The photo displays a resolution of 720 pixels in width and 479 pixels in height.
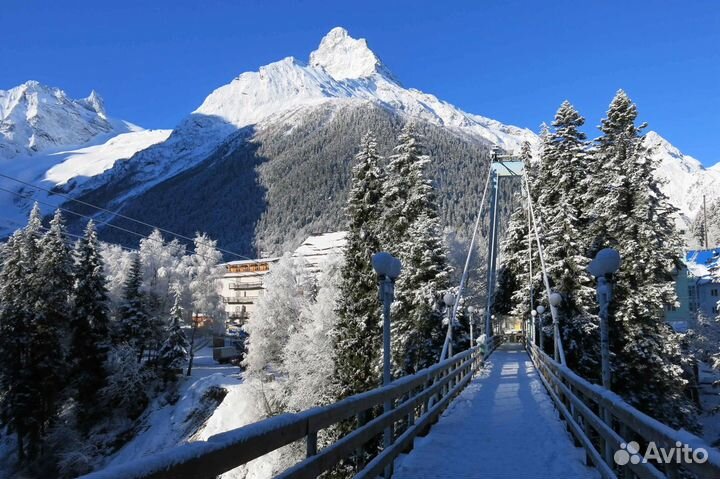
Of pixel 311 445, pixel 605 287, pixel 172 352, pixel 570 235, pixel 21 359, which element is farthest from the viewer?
pixel 172 352

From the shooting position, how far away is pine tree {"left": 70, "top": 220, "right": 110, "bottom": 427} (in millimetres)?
40562

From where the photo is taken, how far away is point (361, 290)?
28859 mm

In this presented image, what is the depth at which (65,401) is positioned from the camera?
4106cm

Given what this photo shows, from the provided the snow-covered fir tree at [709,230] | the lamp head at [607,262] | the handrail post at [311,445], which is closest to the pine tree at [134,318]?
the lamp head at [607,262]

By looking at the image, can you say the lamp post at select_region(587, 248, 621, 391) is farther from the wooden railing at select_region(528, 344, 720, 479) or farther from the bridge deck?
the bridge deck

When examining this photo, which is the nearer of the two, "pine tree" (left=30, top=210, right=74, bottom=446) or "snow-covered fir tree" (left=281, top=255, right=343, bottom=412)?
"snow-covered fir tree" (left=281, top=255, right=343, bottom=412)

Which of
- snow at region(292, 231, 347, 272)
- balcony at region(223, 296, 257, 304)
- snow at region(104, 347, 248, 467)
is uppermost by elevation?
snow at region(292, 231, 347, 272)

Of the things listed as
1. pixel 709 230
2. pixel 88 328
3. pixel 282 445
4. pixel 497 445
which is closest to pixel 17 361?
pixel 88 328

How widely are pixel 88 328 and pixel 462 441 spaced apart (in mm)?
38870

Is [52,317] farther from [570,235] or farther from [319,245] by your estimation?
[319,245]

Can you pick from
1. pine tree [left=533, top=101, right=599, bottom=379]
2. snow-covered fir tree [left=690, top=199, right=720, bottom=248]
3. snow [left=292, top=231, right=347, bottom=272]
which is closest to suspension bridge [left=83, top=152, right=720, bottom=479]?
pine tree [left=533, top=101, right=599, bottom=379]

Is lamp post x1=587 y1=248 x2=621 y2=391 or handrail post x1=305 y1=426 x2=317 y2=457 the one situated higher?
lamp post x1=587 y1=248 x2=621 y2=391

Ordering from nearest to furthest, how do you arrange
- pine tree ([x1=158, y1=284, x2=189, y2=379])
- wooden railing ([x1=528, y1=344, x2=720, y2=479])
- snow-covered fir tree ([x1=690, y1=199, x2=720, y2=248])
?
wooden railing ([x1=528, y1=344, x2=720, y2=479]), pine tree ([x1=158, y1=284, x2=189, y2=379]), snow-covered fir tree ([x1=690, y1=199, x2=720, y2=248])

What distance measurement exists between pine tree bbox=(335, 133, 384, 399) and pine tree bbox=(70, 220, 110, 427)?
2135 centimetres
